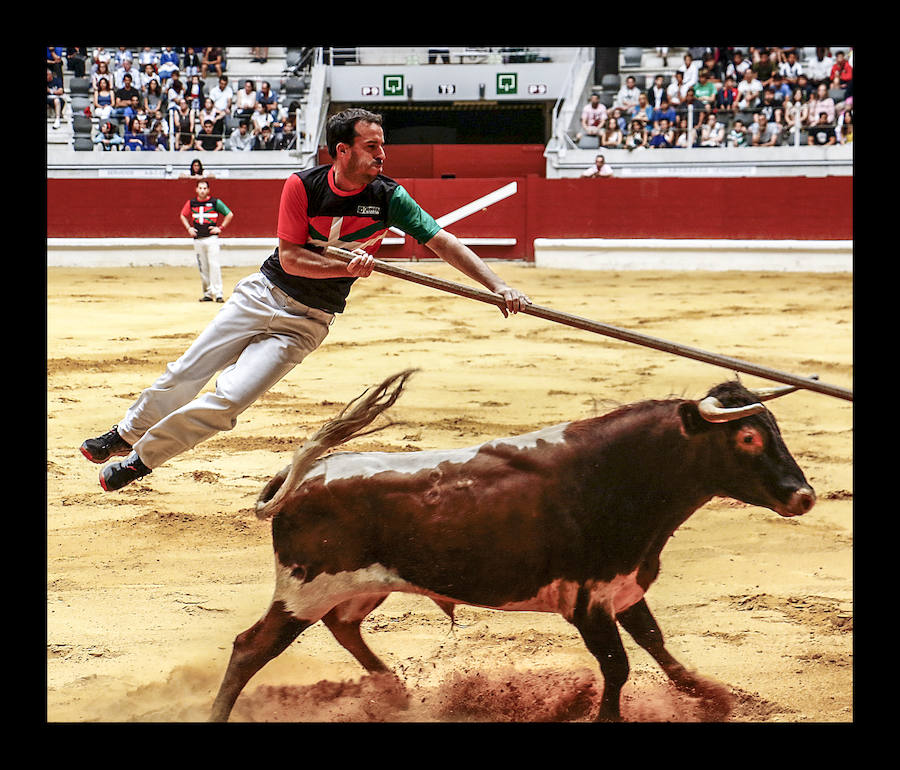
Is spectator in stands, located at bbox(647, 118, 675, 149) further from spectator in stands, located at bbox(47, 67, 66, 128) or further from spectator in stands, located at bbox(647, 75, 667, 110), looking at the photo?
spectator in stands, located at bbox(47, 67, 66, 128)

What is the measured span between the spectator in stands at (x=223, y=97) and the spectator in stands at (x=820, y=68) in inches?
377

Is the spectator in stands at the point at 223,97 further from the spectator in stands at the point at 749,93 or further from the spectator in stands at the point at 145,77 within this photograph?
the spectator in stands at the point at 749,93

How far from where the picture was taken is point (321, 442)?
304 centimetres

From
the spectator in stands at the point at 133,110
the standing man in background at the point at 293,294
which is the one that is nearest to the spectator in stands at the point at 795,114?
the spectator in stands at the point at 133,110

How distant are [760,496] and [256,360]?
5.11ft

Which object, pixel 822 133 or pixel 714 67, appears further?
pixel 714 67

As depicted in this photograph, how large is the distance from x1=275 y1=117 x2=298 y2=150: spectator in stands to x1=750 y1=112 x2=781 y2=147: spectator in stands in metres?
7.26

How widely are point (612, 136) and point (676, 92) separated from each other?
1.40 metres

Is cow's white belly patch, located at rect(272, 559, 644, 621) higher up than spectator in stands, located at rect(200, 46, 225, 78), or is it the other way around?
spectator in stands, located at rect(200, 46, 225, 78)

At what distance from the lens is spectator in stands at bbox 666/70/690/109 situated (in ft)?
57.1

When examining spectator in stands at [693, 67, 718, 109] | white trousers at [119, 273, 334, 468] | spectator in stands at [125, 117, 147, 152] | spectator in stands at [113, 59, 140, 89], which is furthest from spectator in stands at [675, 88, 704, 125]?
white trousers at [119, 273, 334, 468]

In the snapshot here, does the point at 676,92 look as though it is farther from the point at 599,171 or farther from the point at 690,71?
the point at 599,171

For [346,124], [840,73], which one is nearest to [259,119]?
[840,73]

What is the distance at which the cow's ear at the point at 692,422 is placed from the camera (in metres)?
2.96
